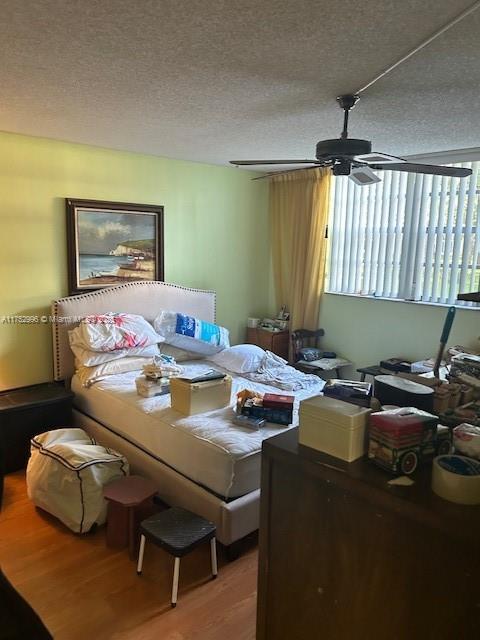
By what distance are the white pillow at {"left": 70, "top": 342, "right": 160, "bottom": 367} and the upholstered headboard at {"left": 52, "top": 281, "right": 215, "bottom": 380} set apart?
0.55 ft

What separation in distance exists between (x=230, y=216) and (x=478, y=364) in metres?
3.43

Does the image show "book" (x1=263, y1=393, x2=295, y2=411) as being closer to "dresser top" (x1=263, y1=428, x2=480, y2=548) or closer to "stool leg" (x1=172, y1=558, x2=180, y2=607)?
"stool leg" (x1=172, y1=558, x2=180, y2=607)

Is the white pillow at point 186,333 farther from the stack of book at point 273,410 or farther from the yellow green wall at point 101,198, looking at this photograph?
the stack of book at point 273,410

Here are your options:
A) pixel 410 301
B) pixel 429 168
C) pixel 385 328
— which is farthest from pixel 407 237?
pixel 429 168

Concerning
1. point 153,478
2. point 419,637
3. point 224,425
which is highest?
point 419,637

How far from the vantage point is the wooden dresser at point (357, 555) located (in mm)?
928

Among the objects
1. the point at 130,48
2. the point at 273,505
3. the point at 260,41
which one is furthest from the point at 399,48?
the point at 273,505

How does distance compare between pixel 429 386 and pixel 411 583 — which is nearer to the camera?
pixel 411 583

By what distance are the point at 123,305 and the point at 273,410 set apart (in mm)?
1846

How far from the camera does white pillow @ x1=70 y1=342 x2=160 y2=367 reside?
11.4 ft

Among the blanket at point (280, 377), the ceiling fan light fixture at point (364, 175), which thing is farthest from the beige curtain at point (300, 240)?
the ceiling fan light fixture at point (364, 175)

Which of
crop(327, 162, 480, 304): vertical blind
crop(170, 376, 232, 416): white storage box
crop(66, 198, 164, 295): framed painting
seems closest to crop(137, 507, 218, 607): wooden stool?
crop(170, 376, 232, 416): white storage box

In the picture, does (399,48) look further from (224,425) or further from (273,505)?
(224,425)

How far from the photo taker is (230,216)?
482 centimetres
